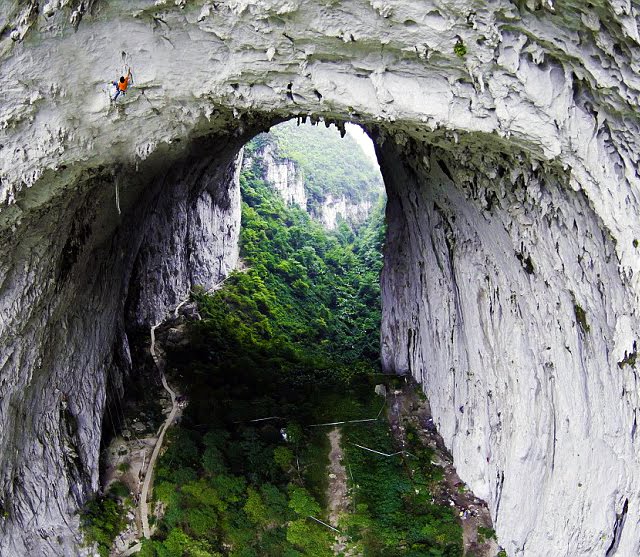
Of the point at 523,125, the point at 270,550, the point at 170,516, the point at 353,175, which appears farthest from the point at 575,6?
the point at 353,175

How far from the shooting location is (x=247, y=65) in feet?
26.6

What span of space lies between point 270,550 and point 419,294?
7.68 meters

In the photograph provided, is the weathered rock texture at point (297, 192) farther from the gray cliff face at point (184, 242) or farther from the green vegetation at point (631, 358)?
the green vegetation at point (631, 358)

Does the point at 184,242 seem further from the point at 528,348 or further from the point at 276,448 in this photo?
the point at 528,348

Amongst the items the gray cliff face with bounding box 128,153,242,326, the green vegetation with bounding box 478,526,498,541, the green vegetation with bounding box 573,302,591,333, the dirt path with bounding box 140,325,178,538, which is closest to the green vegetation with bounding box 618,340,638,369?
the green vegetation with bounding box 573,302,591,333

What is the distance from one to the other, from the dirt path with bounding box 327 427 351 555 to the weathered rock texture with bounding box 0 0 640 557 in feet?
9.52

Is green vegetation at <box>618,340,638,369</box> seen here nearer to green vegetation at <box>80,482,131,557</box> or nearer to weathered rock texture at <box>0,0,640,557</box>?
weathered rock texture at <box>0,0,640,557</box>

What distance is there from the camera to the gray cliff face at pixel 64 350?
10375 millimetres

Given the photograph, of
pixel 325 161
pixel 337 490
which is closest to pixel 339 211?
pixel 325 161

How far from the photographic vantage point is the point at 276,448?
14.4 m

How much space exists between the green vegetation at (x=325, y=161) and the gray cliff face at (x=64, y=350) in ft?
78.7

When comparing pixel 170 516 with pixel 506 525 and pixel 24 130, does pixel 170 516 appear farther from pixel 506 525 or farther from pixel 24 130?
pixel 24 130

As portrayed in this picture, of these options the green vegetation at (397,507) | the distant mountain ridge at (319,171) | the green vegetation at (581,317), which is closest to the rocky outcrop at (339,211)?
the distant mountain ridge at (319,171)

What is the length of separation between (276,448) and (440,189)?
745 cm
